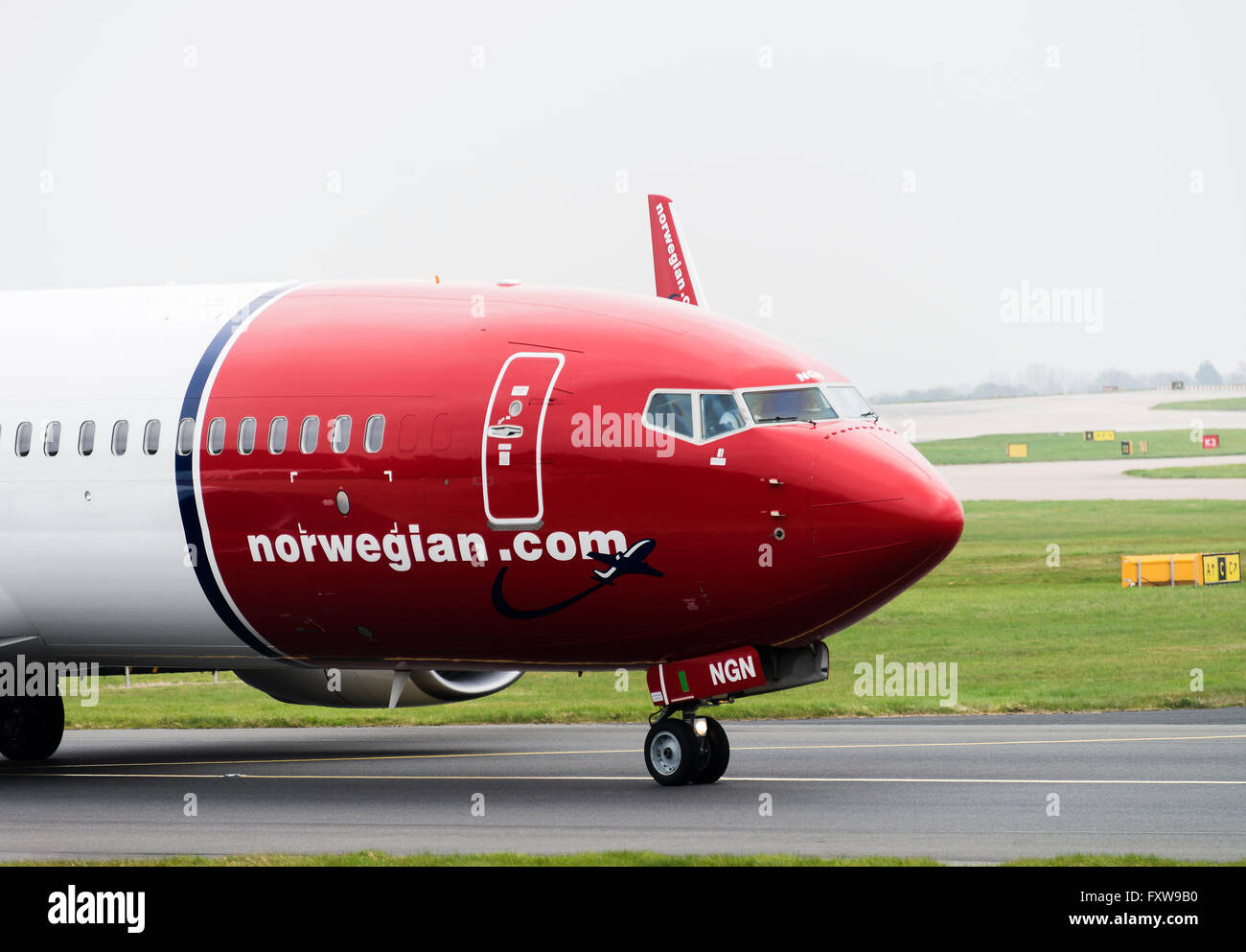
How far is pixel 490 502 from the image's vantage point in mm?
19062

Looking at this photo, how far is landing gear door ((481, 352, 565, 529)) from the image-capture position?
62.1ft

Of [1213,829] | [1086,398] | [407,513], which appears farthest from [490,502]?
[1086,398]

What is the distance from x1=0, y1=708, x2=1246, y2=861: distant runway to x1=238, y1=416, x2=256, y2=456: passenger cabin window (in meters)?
3.91

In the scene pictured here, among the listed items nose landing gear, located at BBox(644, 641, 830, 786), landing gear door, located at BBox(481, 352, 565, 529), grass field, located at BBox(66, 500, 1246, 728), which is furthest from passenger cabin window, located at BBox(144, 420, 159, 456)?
grass field, located at BBox(66, 500, 1246, 728)

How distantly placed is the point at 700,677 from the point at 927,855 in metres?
4.86

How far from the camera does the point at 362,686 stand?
23.8 metres

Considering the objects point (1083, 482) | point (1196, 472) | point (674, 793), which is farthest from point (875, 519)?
point (1196, 472)

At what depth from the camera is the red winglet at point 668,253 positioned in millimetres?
54625

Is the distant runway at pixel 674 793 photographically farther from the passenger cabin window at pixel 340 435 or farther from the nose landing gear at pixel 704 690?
the passenger cabin window at pixel 340 435

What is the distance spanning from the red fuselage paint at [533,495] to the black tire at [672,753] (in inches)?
31.7

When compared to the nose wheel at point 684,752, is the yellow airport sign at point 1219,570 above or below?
above

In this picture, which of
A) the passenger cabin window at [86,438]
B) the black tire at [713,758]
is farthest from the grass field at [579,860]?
the passenger cabin window at [86,438]

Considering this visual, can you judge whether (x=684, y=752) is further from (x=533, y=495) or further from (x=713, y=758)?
(x=533, y=495)

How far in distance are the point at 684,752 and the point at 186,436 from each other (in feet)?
22.0
